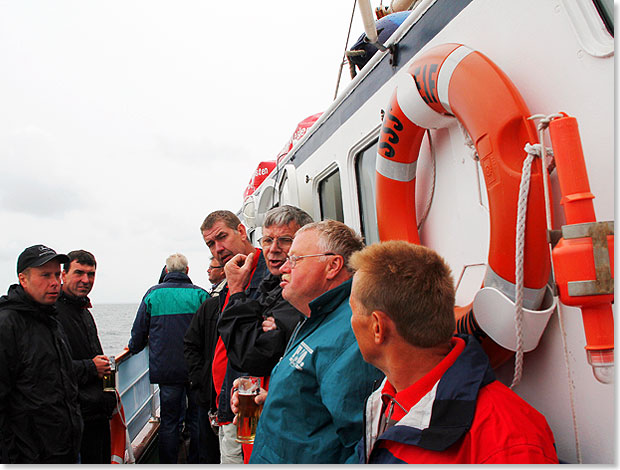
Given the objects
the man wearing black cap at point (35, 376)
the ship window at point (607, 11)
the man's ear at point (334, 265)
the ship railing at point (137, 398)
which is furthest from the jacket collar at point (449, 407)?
the ship railing at point (137, 398)

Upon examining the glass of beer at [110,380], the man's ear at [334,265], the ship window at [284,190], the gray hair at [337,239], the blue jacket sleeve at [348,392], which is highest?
the ship window at [284,190]

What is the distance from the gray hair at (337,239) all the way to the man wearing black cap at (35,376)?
5.34ft

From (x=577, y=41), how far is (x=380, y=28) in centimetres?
262

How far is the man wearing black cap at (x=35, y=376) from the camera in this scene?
235cm

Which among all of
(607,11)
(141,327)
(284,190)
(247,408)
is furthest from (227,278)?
(141,327)

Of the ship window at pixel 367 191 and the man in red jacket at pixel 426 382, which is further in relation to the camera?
the ship window at pixel 367 191

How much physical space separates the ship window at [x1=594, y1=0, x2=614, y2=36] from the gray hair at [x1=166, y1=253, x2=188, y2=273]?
3.91 metres

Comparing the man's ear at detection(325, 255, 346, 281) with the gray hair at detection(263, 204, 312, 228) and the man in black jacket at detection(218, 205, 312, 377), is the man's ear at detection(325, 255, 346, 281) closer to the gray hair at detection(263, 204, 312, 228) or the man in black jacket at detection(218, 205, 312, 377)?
the man in black jacket at detection(218, 205, 312, 377)

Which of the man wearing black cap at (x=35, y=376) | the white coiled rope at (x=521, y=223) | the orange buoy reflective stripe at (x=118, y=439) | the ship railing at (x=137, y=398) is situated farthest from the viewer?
the ship railing at (x=137, y=398)

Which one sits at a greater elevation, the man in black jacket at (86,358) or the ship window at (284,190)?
the ship window at (284,190)

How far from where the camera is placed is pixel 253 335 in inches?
82.0

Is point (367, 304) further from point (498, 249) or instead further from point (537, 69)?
point (537, 69)

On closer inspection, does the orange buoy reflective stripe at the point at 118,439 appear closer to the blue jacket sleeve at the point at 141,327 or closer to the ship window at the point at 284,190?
the blue jacket sleeve at the point at 141,327

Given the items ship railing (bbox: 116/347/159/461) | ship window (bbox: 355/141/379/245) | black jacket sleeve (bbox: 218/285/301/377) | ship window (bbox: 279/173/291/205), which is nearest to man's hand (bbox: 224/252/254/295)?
black jacket sleeve (bbox: 218/285/301/377)
